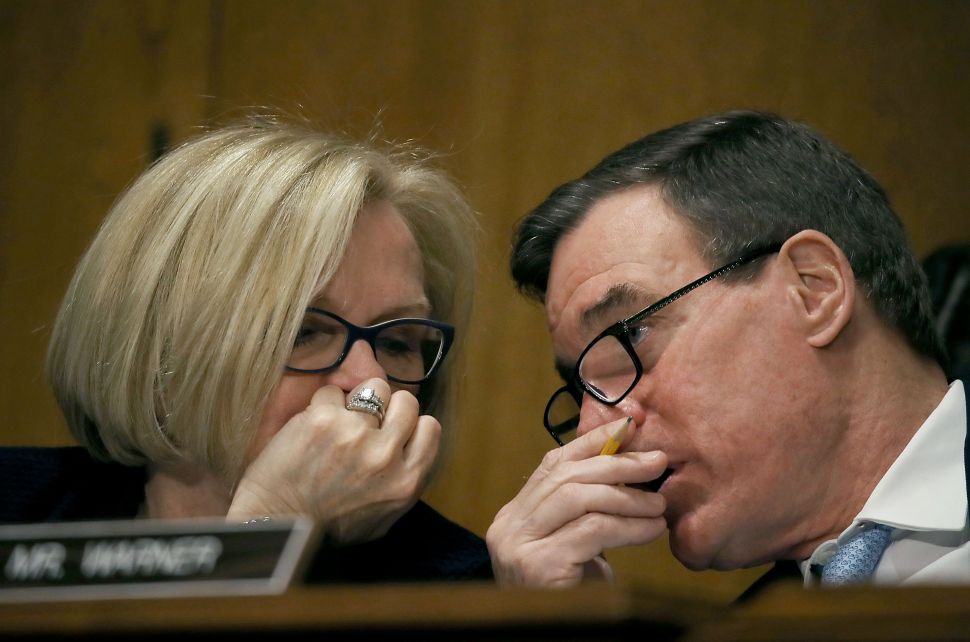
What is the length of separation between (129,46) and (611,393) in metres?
1.55

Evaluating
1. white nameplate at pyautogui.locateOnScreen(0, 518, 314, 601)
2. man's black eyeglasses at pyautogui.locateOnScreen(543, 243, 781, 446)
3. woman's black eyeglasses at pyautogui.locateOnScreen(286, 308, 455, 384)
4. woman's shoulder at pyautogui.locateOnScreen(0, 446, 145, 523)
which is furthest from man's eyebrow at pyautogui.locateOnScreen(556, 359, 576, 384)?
white nameplate at pyautogui.locateOnScreen(0, 518, 314, 601)

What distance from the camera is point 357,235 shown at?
5.56ft

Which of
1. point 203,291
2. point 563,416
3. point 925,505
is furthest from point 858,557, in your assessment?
point 203,291

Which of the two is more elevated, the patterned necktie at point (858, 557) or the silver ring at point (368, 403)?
the silver ring at point (368, 403)

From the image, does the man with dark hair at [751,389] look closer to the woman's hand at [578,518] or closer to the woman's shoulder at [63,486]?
the woman's hand at [578,518]

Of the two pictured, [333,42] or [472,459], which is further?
[333,42]

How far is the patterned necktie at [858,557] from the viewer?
1.37 m

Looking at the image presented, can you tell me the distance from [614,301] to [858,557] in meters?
0.44

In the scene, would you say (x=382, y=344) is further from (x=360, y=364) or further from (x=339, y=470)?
(x=339, y=470)

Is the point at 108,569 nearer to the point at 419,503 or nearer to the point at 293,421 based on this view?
the point at 293,421

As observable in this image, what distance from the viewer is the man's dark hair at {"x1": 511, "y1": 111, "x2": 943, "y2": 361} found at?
160 centimetres

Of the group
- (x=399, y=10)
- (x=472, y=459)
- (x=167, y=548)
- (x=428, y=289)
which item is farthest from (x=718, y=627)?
(x=399, y=10)

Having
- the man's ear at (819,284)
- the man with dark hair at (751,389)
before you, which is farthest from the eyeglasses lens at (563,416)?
the man's ear at (819,284)

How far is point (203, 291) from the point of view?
1591 mm
